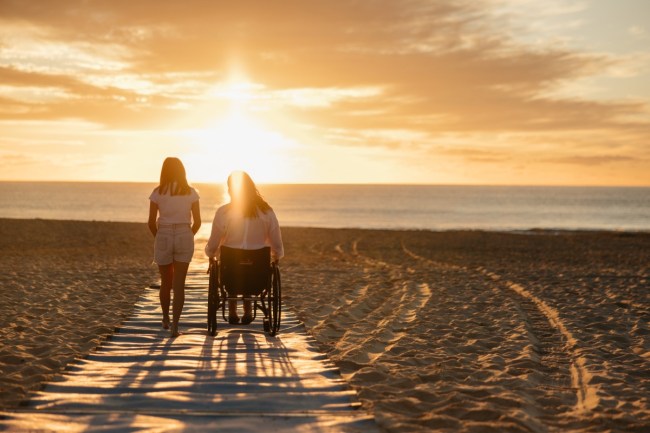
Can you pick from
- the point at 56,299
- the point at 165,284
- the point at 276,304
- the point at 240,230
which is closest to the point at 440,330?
the point at 276,304

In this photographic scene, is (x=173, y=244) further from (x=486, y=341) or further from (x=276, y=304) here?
(x=486, y=341)

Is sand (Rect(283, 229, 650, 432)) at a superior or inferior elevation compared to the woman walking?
inferior

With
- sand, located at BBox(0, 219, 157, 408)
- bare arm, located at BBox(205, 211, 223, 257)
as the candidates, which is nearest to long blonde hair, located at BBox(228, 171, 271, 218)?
bare arm, located at BBox(205, 211, 223, 257)

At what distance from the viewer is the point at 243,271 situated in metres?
6.85

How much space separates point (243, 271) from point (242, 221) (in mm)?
515

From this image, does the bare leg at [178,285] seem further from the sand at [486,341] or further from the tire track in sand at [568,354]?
the tire track in sand at [568,354]

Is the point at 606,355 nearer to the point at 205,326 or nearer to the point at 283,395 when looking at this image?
the point at 283,395

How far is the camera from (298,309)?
9172mm

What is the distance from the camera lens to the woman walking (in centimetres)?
682

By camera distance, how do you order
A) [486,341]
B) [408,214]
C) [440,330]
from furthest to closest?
1. [408,214]
2. [440,330]
3. [486,341]

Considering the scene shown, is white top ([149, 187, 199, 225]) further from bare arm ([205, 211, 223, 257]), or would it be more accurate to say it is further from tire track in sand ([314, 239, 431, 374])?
tire track in sand ([314, 239, 431, 374])

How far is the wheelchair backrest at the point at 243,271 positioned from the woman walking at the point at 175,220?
1.30 feet

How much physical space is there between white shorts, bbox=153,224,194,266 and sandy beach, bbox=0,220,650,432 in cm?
106

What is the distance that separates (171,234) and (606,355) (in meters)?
4.42
